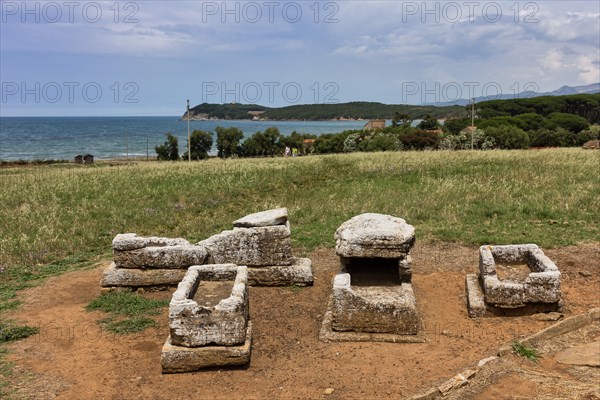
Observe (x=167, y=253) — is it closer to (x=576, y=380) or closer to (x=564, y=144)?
(x=576, y=380)

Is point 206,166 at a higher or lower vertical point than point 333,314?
higher

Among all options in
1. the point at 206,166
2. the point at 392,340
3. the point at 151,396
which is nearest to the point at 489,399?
the point at 392,340

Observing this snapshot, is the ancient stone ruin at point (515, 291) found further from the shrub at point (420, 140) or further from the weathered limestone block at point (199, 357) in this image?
the shrub at point (420, 140)

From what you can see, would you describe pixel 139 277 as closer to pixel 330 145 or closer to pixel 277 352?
pixel 277 352

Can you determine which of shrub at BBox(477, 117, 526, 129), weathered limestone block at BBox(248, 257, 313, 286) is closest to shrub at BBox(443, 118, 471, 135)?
shrub at BBox(477, 117, 526, 129)

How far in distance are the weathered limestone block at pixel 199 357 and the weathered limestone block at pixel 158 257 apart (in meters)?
3.04

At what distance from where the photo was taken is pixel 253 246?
9891 mm

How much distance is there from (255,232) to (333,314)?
8.83 feet

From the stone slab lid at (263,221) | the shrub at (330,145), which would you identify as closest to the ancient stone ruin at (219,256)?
the stone slab lid at (263,221)

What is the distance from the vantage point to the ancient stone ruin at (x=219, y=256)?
9.63 meters

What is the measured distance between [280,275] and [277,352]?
2.69 m

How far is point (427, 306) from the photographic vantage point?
9.08 meters

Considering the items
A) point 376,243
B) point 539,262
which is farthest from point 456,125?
point 376,243

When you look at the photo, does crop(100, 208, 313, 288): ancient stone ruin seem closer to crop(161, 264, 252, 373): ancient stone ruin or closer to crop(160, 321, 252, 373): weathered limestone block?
crop(161, 264, 252, 373): ancient stone ruin
